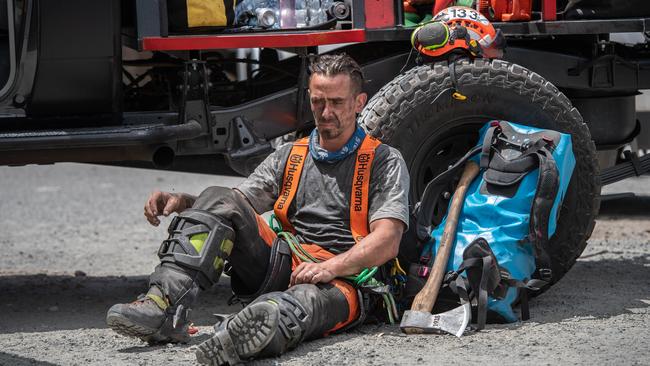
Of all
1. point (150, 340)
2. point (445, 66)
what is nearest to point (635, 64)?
point (445, 66)

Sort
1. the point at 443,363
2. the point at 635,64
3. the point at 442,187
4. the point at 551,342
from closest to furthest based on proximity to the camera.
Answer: the point at 443,363 < the point at 551,342 < the point at 442,187 < the point at 635,64

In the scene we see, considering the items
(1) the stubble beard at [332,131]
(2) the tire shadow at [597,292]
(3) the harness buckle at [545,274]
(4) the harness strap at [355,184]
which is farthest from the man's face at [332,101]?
(2) the tire shadow at [597,292]

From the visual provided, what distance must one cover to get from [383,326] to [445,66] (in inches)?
54.8

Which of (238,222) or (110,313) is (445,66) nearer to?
(238,222)

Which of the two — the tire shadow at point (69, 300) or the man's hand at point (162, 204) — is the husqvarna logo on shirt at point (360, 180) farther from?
the tire shadow at point (69, 300)

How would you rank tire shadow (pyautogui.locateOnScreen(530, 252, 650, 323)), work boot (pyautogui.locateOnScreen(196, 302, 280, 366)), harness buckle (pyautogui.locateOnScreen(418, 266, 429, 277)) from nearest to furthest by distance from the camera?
work boot (pyautogui.locateOnScreen(196, 302, 280, 366)) < harness buckle (pyautogui.locateOnScreen(418, 266, 429, 277)) < tire shadow (pyautogui.locateOnScreen(530, 252, 650, 323))

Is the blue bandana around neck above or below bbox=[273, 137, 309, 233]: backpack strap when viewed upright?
above

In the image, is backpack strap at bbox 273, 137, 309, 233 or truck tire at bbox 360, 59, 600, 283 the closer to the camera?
backpack strap at bbox 273, 137, 309, 233

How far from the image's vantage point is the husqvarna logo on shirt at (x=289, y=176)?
4848 mm

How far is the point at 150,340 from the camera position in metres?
4.48

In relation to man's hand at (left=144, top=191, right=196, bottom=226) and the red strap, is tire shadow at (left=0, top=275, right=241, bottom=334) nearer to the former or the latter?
man's hand at (left=144, top=191, right=196, bottom=226)

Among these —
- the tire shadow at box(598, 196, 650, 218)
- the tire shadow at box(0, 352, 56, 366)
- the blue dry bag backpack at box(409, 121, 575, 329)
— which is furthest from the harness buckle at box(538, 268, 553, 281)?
the tire shadow at box(598, 196, 650, 218)

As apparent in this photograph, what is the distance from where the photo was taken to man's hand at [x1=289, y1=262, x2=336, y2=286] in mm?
4492

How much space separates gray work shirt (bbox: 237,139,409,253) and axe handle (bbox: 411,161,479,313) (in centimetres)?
40
